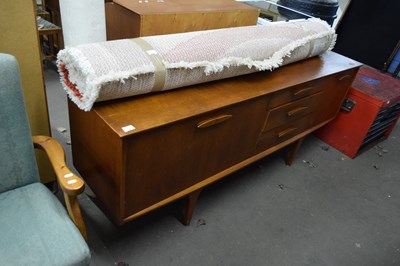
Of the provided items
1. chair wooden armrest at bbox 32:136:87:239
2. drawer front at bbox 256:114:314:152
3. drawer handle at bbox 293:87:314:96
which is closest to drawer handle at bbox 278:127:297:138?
drawer front at bbox 256:114:314:152

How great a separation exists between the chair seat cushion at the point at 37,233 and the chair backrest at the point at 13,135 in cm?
6

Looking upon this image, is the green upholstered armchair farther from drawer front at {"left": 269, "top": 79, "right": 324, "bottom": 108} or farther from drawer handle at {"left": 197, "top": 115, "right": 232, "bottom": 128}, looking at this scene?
drawer front at {"left": 269, "top": 79, "right": 324, "bottom": 108}

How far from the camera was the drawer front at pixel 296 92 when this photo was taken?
1344mm

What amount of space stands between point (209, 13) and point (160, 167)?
1072mm

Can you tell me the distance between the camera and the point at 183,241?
1382 mm

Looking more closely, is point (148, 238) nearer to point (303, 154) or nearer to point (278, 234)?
point (278, 234)

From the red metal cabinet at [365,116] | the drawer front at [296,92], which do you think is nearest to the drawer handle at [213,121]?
the drawer front at [296,92]

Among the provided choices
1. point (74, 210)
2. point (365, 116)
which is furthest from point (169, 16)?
point (365, 116)

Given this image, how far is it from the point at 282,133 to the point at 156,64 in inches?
34.2

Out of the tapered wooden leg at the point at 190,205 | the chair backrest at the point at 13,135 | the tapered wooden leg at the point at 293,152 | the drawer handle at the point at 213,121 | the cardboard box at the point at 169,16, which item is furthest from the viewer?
the tapered wooden leg at the point at 293,152

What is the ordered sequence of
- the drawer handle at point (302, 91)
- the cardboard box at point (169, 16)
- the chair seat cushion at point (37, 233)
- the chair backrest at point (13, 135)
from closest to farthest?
the chair seat cushion at point (37, 233) < the chair backrest at point (13, 135) < the drawer handle at point (302, 91) < the cardboard box at point (169, 16)

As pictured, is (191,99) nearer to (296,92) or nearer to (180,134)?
(180,134)

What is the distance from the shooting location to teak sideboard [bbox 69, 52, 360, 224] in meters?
0.94

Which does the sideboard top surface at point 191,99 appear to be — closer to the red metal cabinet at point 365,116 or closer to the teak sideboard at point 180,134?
the teak sideboard at point 180,134
